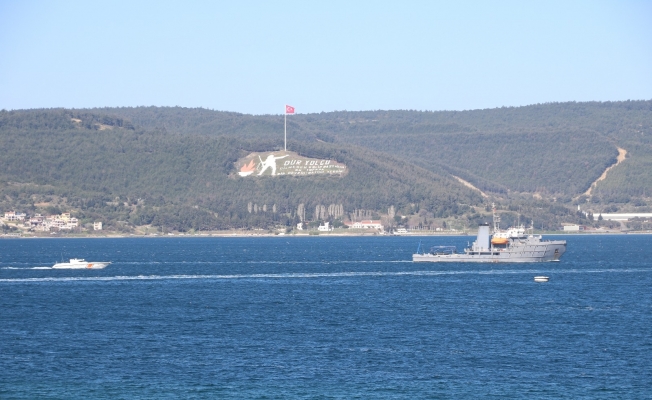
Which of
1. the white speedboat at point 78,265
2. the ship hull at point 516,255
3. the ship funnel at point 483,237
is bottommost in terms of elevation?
the white speedboat at point 78,265

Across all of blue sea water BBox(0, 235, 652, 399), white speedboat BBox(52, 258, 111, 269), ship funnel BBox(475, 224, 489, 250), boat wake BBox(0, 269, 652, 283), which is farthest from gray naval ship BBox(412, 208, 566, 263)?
white speedboat BBox(52, 258, 111, 269)

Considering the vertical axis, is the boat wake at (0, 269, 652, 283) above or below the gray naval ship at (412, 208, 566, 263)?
below

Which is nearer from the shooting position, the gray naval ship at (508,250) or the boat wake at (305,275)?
the boat wake at (305,275)

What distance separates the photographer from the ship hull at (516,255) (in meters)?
162

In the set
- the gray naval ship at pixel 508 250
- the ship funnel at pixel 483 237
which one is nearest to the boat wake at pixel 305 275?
the gray naval ship at pixel 508 250

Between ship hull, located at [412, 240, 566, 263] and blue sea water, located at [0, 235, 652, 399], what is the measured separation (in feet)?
77.6

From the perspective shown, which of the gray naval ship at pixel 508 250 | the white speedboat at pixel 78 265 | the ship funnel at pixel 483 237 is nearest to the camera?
the white speedboat at pixel 78 265

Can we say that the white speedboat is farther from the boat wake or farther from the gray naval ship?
the gray naval ship

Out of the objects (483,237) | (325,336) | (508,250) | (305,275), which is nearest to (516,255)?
(508,250)

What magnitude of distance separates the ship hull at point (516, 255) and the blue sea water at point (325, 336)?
23654 mm

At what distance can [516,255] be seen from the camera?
16162 centimetres

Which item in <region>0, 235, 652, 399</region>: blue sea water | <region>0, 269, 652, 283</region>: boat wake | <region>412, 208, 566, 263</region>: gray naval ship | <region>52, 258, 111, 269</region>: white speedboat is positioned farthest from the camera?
<region>412, 208, 566, 263</region>: gray naval ship

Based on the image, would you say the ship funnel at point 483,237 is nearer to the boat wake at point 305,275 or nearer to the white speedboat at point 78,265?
the boat wake at point 305,275

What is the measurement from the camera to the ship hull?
16188 centimetres
